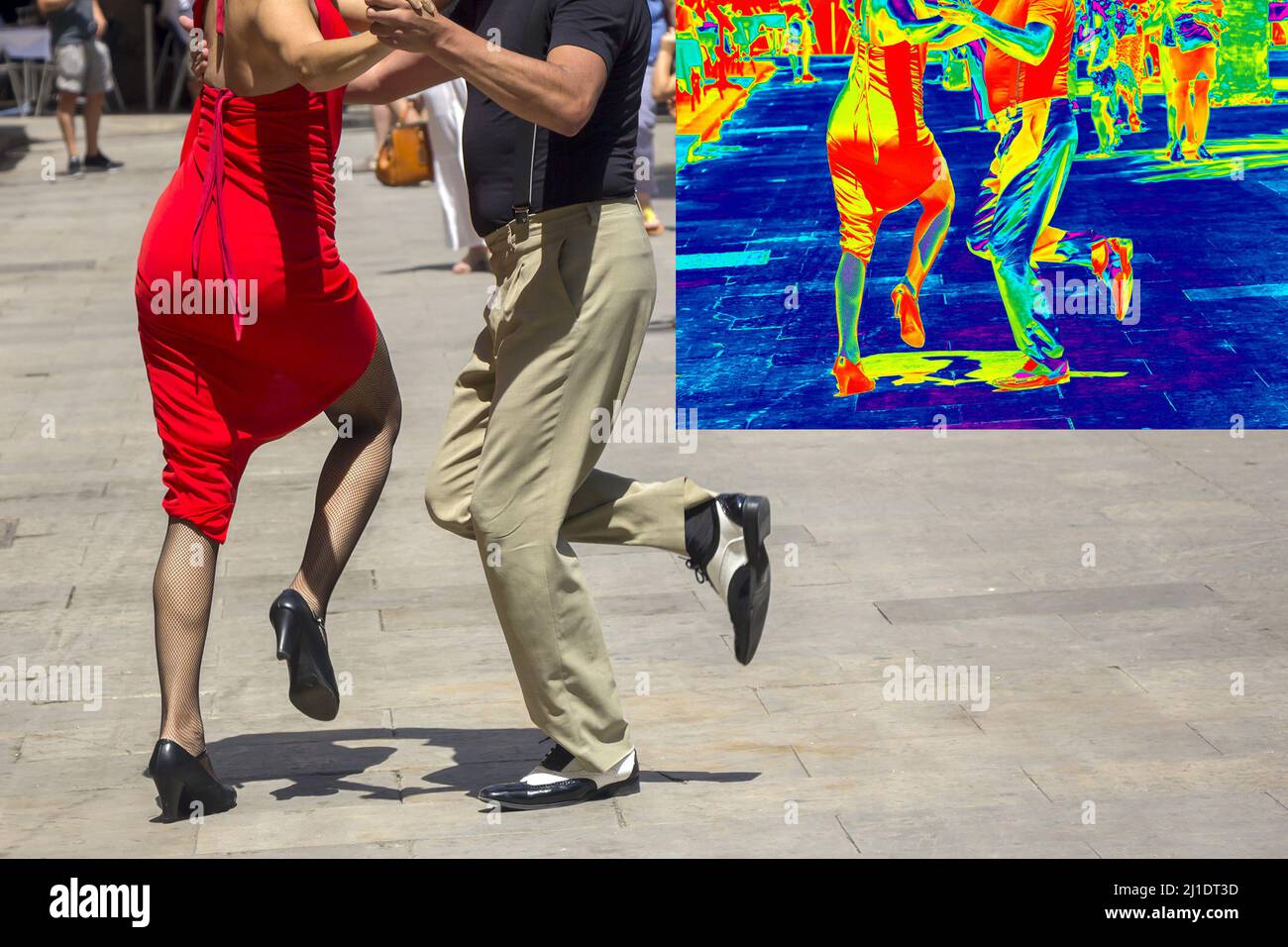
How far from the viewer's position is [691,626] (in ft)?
17.8

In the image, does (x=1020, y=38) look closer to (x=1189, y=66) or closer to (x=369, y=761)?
(x=1189, y=66)

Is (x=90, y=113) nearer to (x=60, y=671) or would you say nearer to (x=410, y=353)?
(x=410, y=353)

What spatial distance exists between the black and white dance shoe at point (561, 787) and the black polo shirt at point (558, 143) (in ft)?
3.65

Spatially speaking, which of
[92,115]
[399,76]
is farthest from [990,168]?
[92,115]

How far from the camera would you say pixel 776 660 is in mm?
5109

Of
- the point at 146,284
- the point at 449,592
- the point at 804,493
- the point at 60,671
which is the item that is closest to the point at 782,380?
the point at 804,493

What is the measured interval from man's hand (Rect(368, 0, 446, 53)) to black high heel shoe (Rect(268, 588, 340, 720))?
4.04 feet

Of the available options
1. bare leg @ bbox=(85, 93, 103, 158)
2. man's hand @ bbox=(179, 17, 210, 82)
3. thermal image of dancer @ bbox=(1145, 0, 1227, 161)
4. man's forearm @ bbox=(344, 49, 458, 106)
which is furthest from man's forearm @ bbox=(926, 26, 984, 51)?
bare leg @ bbox=(85, 93, 103, 158)

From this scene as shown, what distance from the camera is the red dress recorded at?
408cm

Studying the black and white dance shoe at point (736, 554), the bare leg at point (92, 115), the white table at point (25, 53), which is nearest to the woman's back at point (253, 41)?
the black and white dance shoe at point (736, 554)

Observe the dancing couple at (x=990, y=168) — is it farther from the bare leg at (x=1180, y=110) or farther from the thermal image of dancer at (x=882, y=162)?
the bare leg at (x=1180, y=110)

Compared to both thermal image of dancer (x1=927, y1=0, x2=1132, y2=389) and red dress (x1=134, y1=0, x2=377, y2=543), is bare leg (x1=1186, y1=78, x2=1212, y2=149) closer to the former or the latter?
thermal image of dancer (x1=927, y1=0, x2=1132, y2=389)

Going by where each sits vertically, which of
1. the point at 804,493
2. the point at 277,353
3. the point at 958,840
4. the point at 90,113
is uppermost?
the point at 277,353

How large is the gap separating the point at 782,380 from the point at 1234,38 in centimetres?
208
